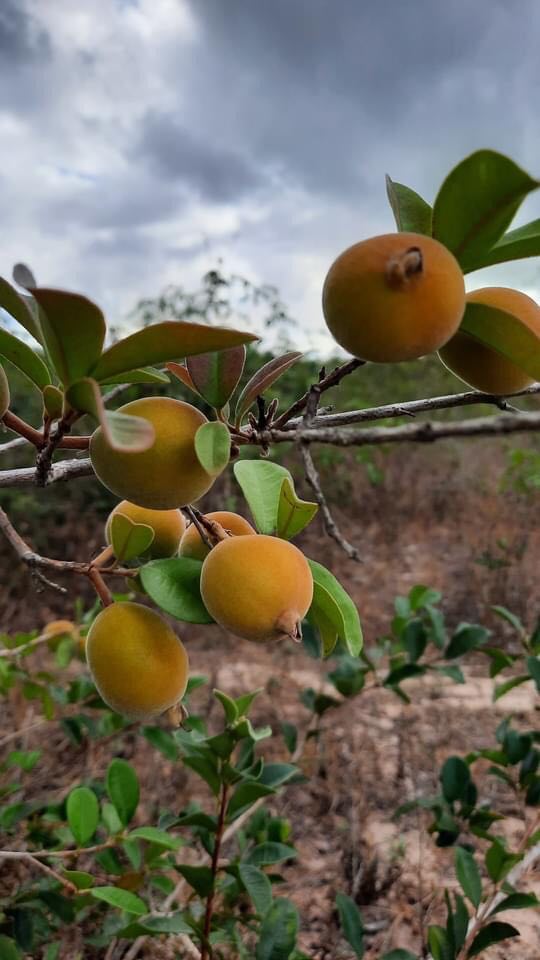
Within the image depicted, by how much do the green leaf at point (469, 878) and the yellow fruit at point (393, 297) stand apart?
83 centimetres

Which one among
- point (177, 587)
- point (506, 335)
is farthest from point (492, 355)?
point (177, 587)

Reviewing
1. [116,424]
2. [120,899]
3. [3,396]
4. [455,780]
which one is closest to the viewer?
[116,424]

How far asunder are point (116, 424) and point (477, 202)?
235 mm

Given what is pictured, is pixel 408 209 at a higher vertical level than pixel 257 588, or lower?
higher

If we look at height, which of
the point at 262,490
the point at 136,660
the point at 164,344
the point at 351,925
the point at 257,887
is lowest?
the point at 351,925

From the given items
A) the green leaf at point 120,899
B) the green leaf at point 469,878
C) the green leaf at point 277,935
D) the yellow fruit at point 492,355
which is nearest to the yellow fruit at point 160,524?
the yellow fruit at point 492,355

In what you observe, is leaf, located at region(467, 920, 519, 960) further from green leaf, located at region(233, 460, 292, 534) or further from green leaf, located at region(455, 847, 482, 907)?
green leaf, located at region(233, 460, 292, 534)

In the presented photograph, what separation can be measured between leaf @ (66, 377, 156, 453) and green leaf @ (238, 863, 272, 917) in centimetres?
70

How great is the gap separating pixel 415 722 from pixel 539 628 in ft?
3.85

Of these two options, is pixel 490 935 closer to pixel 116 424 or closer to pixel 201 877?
pixel 201 877

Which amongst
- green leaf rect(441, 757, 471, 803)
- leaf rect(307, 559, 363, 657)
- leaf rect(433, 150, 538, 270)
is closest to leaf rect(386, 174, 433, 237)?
leaf rect(433, 150, 538, 270)

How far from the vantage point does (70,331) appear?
1.33 feet

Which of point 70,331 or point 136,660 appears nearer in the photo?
point 70,331

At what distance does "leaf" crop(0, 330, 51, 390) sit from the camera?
0.49 metres
